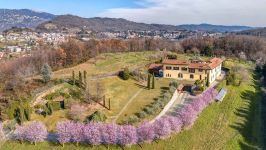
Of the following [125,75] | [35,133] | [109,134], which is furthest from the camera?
[125,75]

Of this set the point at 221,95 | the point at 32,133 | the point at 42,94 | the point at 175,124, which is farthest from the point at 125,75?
the point at 32,133

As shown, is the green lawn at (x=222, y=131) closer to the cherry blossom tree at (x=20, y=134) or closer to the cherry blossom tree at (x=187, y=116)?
the cherry blossom tree at (x=20, y=134)

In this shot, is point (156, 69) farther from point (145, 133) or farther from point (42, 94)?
point (145, 133)

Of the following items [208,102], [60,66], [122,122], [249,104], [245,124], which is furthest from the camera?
[60,66]

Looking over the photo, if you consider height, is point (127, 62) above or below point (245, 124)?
above

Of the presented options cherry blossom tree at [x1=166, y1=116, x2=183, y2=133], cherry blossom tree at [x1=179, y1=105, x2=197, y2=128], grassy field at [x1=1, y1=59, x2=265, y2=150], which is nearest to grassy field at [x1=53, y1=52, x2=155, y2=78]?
grassy field at [x1=1, y1=59, x2=265, y2=150]

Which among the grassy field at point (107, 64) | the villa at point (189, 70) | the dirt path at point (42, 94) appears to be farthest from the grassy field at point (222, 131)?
the grassy field at point (107, 64)

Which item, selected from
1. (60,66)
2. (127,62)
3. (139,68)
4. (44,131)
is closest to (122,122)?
(44,131)

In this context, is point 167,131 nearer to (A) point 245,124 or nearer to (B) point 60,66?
(A) point 245,124
